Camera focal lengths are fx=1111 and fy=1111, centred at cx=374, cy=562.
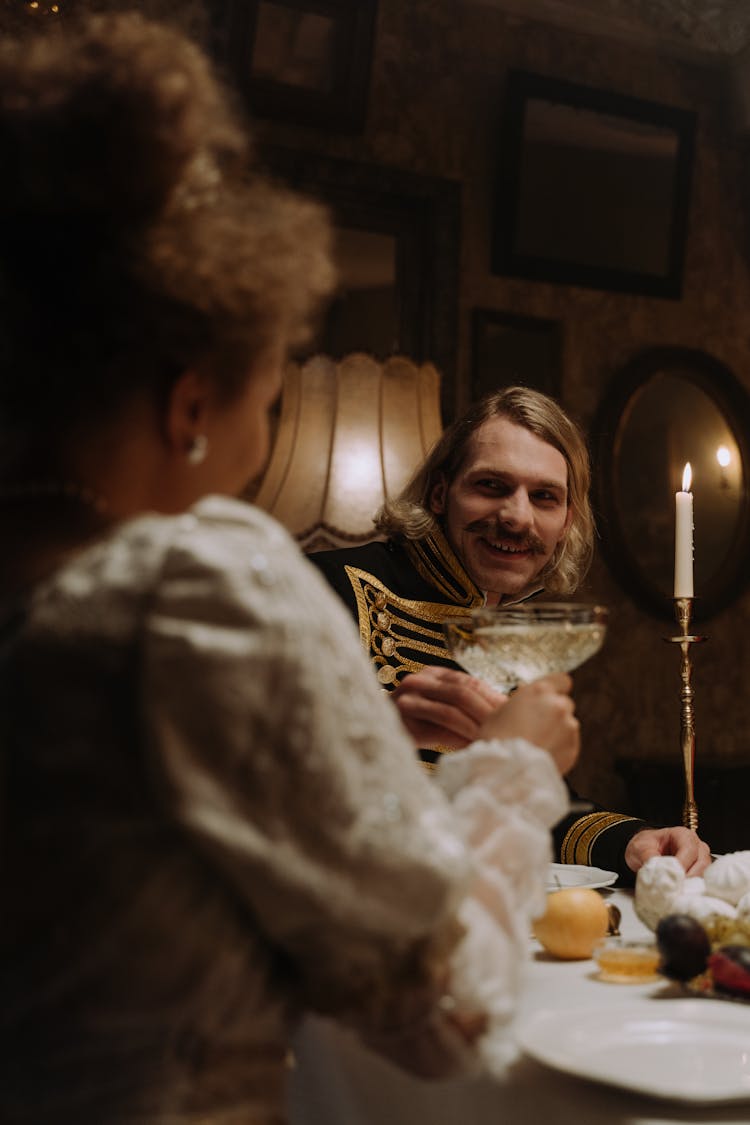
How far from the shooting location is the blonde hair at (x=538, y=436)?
262cm

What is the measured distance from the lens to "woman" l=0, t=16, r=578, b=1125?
69 centimetres

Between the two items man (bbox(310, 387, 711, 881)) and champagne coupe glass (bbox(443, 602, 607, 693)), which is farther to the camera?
man (bbox(310, 387, 711, 881))

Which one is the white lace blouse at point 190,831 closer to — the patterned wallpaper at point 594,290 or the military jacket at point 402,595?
the military jacket at point 402,595

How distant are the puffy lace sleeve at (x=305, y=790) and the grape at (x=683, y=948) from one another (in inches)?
15.1

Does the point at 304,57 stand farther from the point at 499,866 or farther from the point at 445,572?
the point at 499,866

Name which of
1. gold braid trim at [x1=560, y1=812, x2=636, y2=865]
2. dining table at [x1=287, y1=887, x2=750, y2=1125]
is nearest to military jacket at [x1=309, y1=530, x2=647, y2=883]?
gold braid trim at [x1=560, y1=812, x2=636, y2=865]

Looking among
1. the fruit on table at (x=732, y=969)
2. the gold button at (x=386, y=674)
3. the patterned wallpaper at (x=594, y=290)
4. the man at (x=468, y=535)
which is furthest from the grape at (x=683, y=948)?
the patterned wallpaper at (x=594, y=290)

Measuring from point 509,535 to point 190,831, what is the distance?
1927mm

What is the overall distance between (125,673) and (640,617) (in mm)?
3509

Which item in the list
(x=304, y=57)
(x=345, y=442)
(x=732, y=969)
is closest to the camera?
(x=732, y=969)

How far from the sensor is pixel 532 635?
1.23 meters

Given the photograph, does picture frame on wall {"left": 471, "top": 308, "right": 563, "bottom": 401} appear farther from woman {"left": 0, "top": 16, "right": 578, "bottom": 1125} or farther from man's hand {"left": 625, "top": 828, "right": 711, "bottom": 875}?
woman {"left": 0, "top": 16, "right": 578, "bottom": 1125}

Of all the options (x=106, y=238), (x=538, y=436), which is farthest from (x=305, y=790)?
(x=538, y=436)

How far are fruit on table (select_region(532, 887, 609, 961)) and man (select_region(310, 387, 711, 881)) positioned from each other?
1101mm
